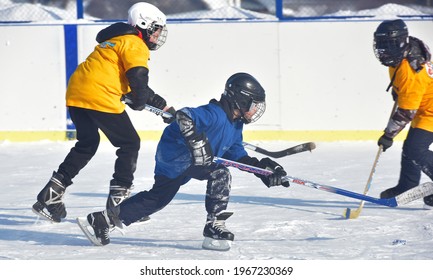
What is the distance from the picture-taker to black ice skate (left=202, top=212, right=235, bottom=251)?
14.3ft

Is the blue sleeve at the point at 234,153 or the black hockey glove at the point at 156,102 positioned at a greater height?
the black hockey glove at the point at 156,102

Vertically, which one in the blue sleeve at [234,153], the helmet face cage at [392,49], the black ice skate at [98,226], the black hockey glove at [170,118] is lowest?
the black ice skate at [98,226]

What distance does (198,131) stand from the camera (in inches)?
166

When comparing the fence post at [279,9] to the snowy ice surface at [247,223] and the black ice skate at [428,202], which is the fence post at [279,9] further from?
the black ice skate at [428,202]

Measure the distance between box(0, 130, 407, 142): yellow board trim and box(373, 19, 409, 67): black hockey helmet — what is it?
2903 mm

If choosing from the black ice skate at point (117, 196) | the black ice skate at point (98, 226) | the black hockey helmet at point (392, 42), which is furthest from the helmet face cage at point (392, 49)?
the black ice skate at point (98, 226)

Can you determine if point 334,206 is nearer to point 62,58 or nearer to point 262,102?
point 262,102

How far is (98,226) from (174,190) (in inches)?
15.7

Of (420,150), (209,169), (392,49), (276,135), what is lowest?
(276,135)

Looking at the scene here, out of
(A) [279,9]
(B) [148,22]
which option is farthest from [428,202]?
(A) [279,9]

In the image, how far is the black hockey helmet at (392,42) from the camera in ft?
16.8

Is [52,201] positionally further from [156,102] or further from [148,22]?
[148,22]

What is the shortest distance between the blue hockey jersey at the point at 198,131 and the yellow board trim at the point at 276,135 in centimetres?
361

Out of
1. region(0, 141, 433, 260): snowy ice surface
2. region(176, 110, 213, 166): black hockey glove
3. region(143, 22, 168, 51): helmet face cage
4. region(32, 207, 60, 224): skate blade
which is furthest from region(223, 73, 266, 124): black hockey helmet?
region(32, 207, 60, 224): skate blade
